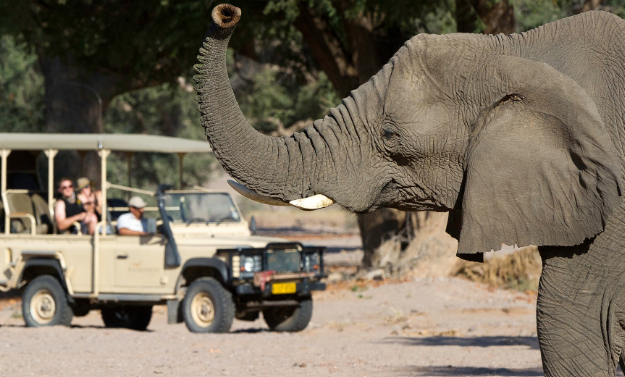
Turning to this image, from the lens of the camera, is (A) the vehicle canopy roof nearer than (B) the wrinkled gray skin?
No

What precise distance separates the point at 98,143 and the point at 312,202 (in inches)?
369

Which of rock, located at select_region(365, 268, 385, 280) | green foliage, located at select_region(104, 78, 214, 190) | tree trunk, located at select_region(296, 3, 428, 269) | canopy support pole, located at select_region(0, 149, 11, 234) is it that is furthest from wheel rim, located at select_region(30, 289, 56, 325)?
green foliage, located at select_region(104, 78, 214, 190)

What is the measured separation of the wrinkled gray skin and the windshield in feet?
30.5

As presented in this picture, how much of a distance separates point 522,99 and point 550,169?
1.20ft

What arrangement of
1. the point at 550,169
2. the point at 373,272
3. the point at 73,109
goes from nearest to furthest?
the point at 550,169 → the point at 373,272 → the point at 73,109

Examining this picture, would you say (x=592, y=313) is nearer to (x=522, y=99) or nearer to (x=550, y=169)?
(x=550, y=169)

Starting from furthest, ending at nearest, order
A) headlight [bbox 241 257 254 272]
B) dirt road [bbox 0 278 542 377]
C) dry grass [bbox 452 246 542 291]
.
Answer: dry grass [bbox 452 246 542 291]
headlight [bbox 241 257 254 272]
dirt road [bbox 0 278 542 377]

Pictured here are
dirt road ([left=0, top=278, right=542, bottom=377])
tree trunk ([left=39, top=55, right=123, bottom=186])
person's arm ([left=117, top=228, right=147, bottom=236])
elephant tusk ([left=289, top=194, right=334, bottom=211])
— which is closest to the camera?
elephant tusk ([left=289, top=194, right=334, bottom=211])

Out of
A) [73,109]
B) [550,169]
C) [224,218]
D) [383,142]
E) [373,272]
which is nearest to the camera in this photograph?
[550,169]

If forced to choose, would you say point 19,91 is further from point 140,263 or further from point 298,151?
point 298,151

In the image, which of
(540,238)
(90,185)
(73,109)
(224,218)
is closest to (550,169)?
(540,238)

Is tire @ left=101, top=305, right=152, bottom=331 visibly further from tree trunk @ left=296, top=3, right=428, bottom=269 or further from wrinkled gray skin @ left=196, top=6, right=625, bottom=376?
wrinkled gray skin @ left=196, top=6, right=625, bottom=376

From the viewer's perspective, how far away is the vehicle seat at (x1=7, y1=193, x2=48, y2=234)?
1513 cm

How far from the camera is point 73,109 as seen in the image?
27.0m
